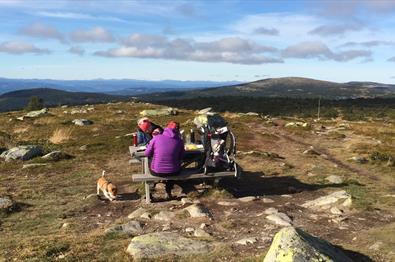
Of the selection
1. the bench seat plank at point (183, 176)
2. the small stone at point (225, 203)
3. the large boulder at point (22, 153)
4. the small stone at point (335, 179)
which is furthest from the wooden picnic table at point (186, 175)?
the large boulder at point (22, 153)

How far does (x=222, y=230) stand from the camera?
11.8 meters

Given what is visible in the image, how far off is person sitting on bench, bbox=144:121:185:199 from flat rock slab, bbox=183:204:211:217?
1851mm

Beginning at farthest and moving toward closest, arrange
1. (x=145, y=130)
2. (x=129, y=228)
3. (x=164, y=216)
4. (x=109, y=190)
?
(x=145, y=130), (x=109, y=190), (x=164, y=216), (x=129, y=228)

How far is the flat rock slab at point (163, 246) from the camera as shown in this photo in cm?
985

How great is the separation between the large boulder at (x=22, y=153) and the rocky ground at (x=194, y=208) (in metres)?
0.06

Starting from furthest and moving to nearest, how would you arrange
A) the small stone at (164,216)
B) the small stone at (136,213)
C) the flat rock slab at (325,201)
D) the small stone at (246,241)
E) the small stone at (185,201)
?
the small stone at (185,201), the flat rock slab at (325,201), the small stone at (136,213), the small stone at (164,216), the small stone at (246,241)

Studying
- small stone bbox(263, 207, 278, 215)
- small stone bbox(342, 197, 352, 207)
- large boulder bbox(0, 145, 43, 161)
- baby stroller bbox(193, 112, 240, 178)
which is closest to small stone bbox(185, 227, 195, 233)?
small stone bbox(263, 207, 278, 215)

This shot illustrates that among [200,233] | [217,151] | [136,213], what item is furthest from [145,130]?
[200,233]

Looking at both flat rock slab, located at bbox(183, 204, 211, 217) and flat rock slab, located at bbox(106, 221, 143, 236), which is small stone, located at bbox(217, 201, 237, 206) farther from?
flat rock slab, located at bbox(106, 221, 143, 236)

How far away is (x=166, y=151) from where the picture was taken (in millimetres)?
14828

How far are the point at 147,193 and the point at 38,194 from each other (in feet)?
14.0

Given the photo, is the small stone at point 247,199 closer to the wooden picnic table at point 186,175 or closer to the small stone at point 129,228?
the wooden picnic table at point 186,175

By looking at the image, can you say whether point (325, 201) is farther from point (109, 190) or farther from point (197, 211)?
point (109, 190)

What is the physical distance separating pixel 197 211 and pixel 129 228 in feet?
6.45
